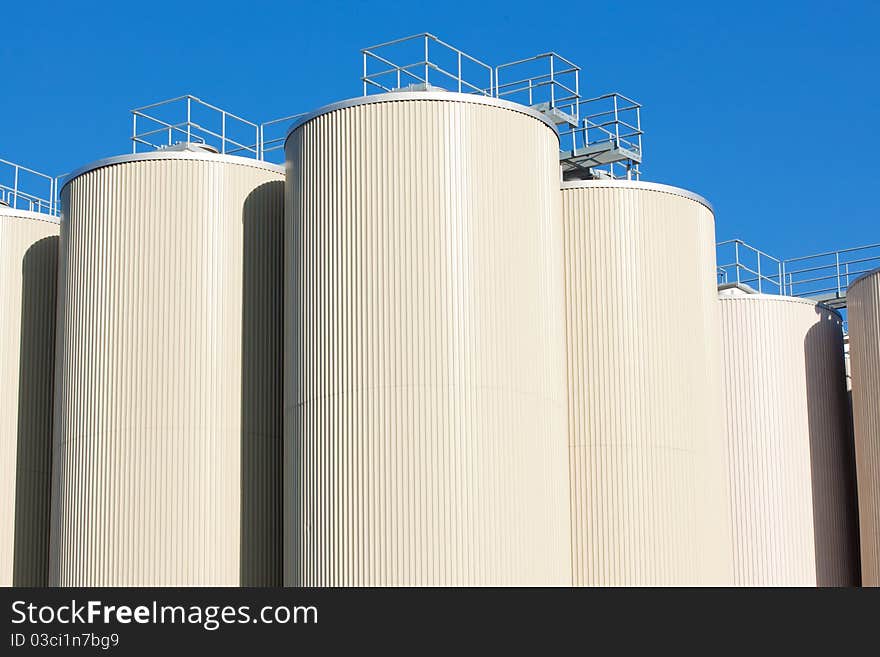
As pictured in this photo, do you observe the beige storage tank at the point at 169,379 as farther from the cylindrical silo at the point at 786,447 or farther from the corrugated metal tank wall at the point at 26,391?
the cylindrical silo at the point at 786,447

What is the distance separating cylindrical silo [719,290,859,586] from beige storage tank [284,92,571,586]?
12.5 meters

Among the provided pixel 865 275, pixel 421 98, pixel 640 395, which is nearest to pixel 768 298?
pixel 865 275

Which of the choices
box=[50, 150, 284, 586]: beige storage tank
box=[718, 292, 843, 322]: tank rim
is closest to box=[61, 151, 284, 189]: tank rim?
box=[50, 150, 284, 586]: beige storage tank

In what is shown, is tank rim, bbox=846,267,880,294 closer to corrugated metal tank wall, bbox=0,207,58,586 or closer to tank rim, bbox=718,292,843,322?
tank rim, bbox=718,292,843,322

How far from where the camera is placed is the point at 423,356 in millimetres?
34562

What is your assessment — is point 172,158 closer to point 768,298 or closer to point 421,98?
point 421,98

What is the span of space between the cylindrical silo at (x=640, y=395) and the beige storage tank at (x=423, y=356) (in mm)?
2165

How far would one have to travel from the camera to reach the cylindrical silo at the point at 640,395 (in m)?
38.4

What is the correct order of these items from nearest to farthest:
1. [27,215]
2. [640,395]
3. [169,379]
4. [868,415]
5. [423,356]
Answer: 1. [423,356]
2. [169,379]
3. [640,395]
4. [27,215]
5. [868,415]

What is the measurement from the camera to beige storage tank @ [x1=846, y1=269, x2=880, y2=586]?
4597cm

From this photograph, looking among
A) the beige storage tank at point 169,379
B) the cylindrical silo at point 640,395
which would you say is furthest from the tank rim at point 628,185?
the beige storage tank at point 169,379

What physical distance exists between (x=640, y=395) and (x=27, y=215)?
1765 centimetres
